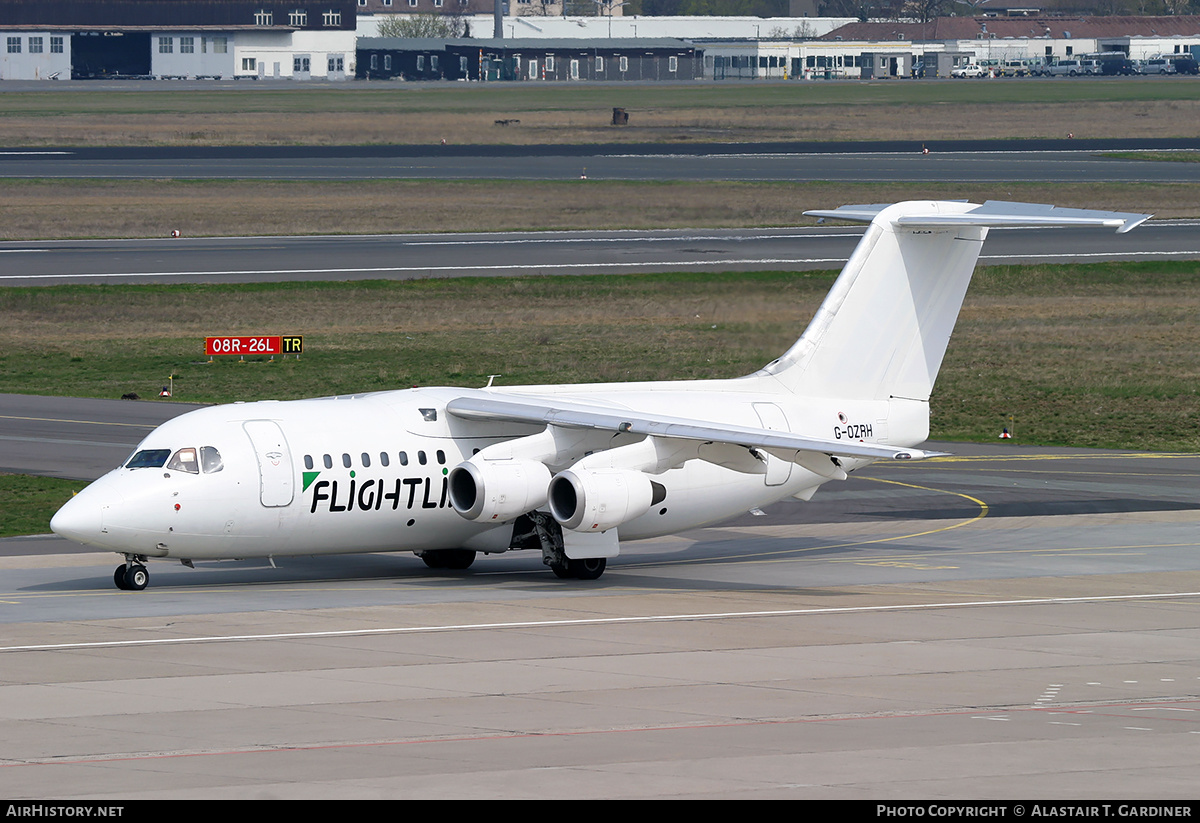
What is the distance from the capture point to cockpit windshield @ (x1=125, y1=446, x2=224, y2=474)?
97.2 feet

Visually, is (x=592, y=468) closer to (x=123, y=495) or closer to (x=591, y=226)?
(x=123, y=495)

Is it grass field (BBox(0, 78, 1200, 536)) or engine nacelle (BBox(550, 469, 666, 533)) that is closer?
engine nacelle (BBox(550, 469, 666, 533))

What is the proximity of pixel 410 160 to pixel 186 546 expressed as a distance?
94.2 m

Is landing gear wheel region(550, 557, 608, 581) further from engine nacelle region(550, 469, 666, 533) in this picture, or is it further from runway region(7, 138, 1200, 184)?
runway region(7, 138, 1200, 184)

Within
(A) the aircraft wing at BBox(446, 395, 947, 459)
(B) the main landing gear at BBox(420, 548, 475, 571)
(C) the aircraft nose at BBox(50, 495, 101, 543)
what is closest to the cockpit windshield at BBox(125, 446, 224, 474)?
(C) the aircraft nose at BBox(50, 495, 101, 543)

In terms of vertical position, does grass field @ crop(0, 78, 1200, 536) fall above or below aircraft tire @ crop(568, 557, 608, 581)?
above

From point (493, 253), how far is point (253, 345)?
26827 mm

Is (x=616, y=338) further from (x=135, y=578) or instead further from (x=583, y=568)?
(x=135, y=578)

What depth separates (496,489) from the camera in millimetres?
30641

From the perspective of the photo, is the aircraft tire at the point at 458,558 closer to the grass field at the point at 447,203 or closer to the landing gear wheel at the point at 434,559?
the landing gear wheel at the point at 434,559

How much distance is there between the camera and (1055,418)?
50375 millimetres

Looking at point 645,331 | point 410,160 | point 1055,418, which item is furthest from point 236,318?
point 410,160

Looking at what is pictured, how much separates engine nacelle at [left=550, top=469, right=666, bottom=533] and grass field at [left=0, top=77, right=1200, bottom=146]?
10805 cm

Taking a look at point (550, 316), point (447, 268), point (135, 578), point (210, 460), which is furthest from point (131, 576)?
point (447, 268)
